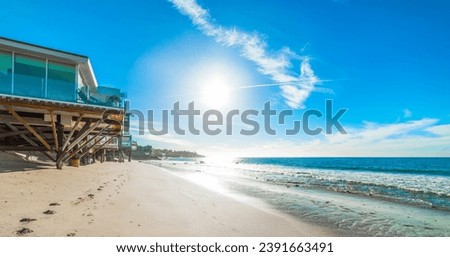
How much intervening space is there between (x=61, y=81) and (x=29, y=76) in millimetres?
1345

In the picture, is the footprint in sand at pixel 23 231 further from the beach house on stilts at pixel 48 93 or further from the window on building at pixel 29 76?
the window on building at pixel 29 76

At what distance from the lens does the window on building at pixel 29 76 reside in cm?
1244

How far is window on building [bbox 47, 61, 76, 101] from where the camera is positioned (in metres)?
13.3

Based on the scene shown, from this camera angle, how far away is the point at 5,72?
12.5 meters

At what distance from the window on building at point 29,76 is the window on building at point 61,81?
0.31 metres

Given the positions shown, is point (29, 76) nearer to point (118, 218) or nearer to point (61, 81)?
point (61, 81)

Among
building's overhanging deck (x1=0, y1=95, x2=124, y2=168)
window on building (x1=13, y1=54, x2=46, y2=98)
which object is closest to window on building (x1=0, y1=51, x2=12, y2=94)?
window on building (x1=13, y1=54, x2=46, y2=98)

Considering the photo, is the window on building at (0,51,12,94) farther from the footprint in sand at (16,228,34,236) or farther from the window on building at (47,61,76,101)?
the footprint in sand at (16,228,34,236)

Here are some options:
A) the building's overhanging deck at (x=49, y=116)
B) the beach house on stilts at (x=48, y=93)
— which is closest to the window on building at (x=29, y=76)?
the beach house on stilts at (x=48, y=93)

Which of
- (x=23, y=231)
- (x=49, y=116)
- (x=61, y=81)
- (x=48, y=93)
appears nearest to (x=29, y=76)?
(x=48, y=93)

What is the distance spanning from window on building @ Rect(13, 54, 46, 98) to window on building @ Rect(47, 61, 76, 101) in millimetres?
307
